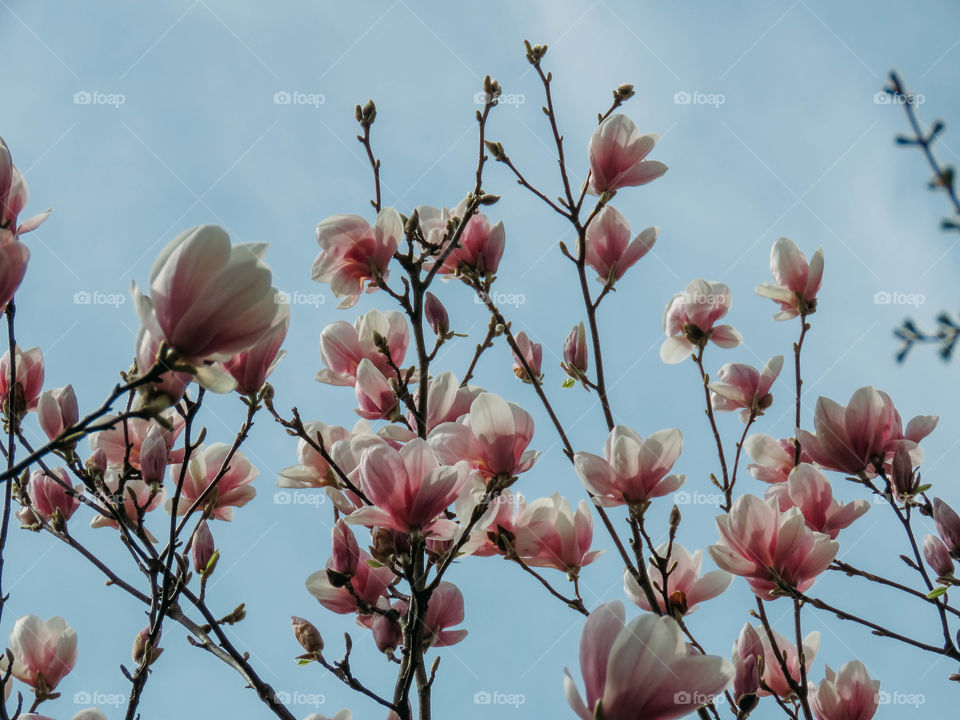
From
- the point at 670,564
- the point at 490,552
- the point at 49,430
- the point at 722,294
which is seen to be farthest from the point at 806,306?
the point at 49,430

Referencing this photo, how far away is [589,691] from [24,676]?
59.4 inches

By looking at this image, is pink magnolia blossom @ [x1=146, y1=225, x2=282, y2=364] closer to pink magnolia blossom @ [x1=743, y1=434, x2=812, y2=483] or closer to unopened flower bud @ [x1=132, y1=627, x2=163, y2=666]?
unopened flower bud @ [x1=132, y1=627, x2=163, y2=666]

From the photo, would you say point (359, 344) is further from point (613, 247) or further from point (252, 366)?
point (613, 247)

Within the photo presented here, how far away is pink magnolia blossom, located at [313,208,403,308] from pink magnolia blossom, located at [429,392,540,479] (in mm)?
499

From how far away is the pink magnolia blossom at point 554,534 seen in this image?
154 centimetres

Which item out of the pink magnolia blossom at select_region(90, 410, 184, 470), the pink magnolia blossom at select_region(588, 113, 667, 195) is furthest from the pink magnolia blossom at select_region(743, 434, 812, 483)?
the pink magnolia blossom at select_region(90, 410, 184, 470)

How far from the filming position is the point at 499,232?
2.05 meters

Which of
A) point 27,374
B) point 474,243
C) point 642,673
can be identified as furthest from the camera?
point 474,243

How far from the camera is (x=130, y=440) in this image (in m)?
1.73

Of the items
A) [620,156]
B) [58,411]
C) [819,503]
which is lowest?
[819,503]

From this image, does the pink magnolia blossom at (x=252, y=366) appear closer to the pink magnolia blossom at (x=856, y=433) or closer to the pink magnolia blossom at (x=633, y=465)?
the pink magnolia blossom at (x=633, y=465)

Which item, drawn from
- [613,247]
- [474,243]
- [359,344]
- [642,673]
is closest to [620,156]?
[613,247]

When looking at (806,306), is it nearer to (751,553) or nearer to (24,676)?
(751,553)

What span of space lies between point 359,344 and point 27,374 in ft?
2.40
